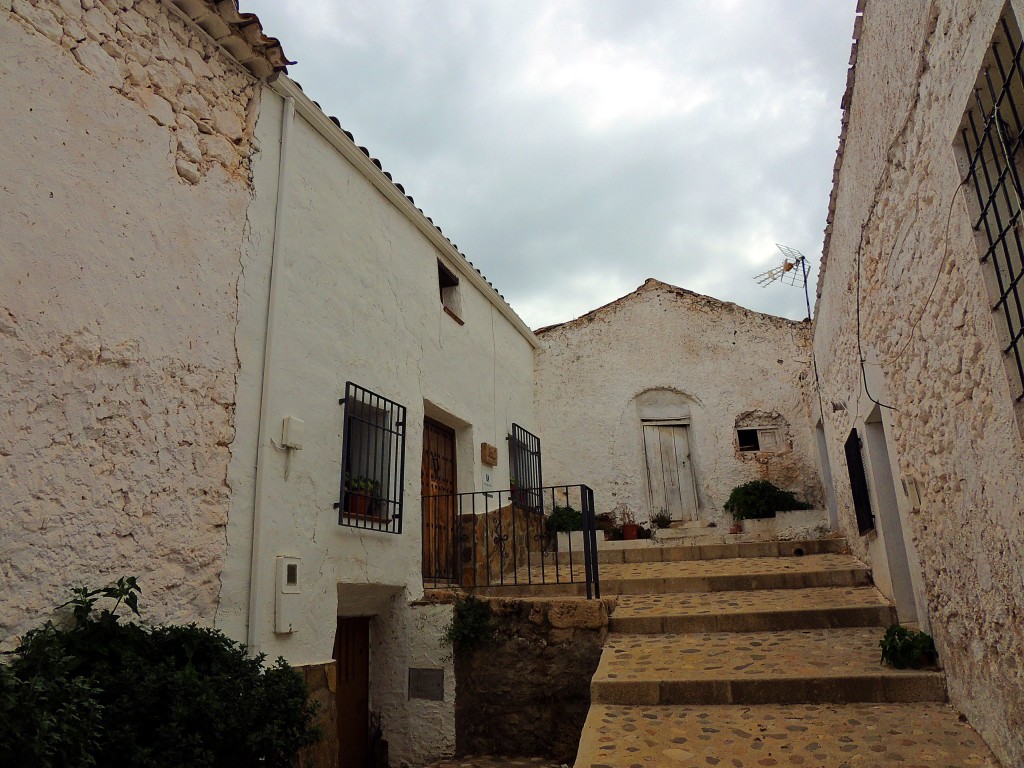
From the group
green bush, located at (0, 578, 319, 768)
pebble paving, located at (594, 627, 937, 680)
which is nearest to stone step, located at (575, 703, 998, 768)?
pebble paving, located at (594, 627, 937, 680)

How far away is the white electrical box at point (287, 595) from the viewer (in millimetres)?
4637

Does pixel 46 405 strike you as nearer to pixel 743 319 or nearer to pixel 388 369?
pixel 388 369

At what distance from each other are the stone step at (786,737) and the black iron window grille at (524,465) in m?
5.01

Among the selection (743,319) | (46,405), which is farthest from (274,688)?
(743,319)

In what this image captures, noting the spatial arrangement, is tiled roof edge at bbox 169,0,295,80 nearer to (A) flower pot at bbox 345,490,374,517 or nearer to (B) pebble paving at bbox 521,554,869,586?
(A) flower pot at bbox 345,490,374,517

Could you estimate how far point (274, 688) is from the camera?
3.55 meters

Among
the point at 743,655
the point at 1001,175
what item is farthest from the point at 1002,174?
the point at 743,655

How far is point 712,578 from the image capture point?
Result: 267 inches

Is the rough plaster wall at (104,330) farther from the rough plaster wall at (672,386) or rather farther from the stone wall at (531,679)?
the rough plaster wall at (672,386)

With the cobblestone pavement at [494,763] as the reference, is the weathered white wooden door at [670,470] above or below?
above

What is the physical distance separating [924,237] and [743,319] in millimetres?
7854

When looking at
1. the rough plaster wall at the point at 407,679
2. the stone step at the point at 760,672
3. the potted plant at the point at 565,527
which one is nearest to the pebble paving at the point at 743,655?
the stone step at the point at 760,672

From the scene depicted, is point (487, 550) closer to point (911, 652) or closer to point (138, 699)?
point (911, 652)

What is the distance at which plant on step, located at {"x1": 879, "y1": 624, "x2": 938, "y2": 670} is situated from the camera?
4.29 metres
